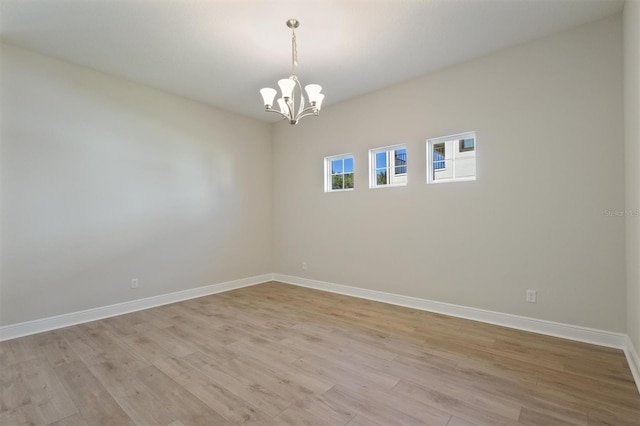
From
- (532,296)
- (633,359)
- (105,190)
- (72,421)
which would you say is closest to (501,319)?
(532,296)

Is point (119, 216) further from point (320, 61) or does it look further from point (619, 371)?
point (619, 371)

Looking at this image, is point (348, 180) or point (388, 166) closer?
point (388, 166)

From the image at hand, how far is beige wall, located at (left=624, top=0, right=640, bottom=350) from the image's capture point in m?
2.05

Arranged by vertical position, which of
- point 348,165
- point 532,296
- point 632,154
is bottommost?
point 532,296

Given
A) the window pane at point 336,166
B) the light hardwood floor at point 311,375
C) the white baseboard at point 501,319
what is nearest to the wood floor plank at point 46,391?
the light hardwood floor at point 311,375

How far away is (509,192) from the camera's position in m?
3.05

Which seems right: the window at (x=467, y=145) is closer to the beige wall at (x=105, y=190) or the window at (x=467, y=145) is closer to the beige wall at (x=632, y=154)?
the beige wall at (x=632, y=154)

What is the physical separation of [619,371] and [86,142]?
551 cm

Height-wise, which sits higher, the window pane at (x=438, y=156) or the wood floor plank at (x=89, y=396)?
the window pane at (x=438, y=156)

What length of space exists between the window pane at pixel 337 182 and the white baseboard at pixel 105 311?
7.44ft

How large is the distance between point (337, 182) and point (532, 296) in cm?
293

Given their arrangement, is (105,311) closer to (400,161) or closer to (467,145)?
(400,161)

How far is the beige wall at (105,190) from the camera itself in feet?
9.84

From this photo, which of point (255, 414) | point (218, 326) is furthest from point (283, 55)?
point (255, 414)
